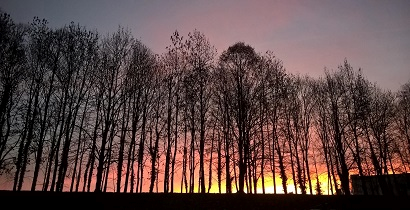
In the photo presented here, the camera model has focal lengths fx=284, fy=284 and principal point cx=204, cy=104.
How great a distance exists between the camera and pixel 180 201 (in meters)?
15.6

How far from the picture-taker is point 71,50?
21.7 m

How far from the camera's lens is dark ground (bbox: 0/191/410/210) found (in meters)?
11.6

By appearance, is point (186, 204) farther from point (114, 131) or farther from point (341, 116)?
point (341, 116)

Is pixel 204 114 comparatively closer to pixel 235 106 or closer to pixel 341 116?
pixel 235 106

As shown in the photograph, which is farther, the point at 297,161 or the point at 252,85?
the point at 297,161

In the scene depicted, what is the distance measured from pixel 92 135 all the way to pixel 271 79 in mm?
16606

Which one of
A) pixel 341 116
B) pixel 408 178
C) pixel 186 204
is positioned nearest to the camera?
pixel 186 204

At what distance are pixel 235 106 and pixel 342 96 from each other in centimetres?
1343

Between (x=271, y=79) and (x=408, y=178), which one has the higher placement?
(x=271, y=79)

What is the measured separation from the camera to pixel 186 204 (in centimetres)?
1555

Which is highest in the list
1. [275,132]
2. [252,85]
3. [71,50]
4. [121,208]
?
[71,50]

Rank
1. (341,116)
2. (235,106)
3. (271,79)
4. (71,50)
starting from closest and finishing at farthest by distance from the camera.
Answer: (71,50) < (235,106) < (271,79) < (341,116)

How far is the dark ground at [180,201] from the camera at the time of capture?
38.1ft

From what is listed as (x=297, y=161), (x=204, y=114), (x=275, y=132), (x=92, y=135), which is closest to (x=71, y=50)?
(x=92, y=135)
